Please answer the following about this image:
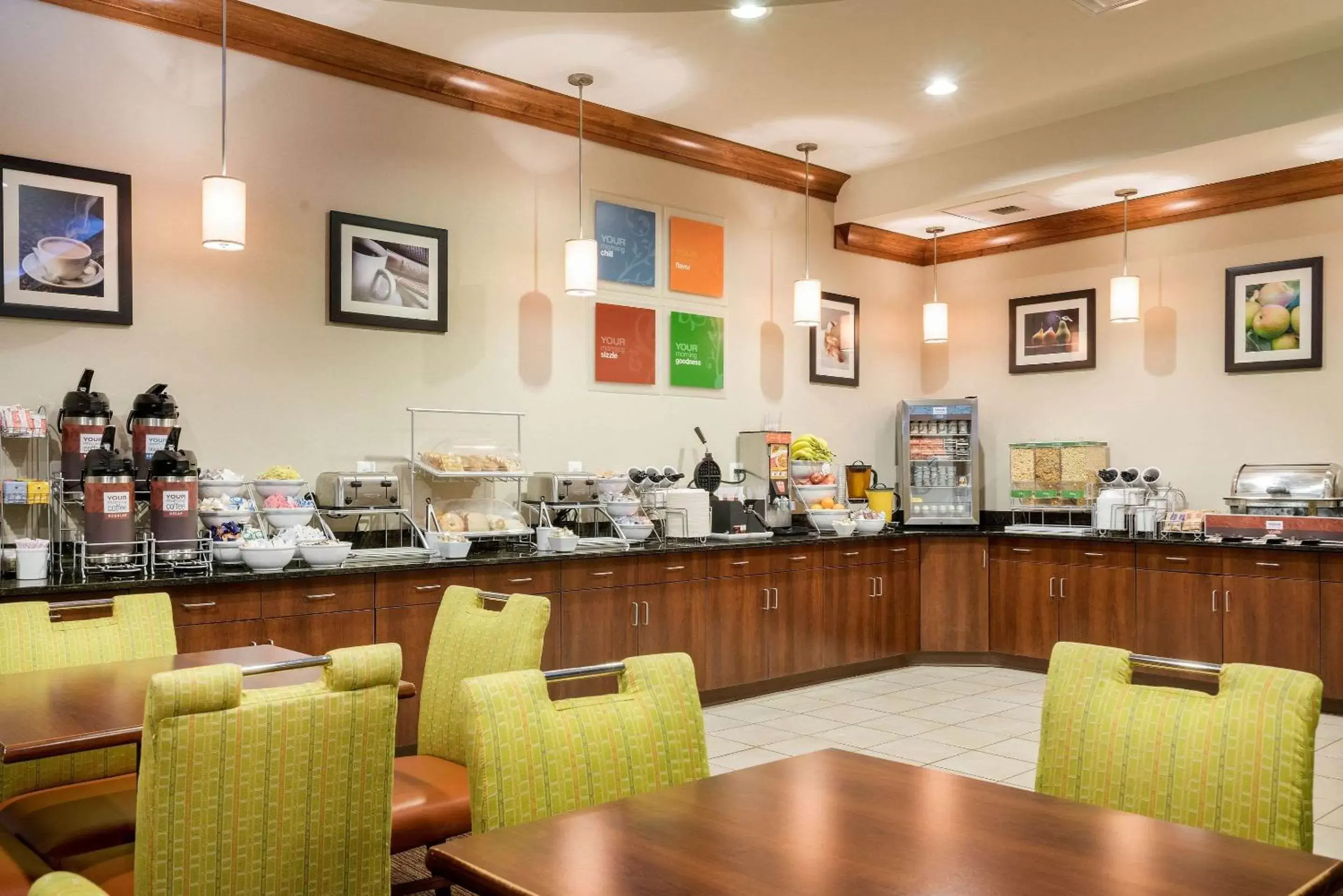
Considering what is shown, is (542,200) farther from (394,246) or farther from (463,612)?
(463,612)

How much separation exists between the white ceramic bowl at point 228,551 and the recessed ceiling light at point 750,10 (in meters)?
3.37

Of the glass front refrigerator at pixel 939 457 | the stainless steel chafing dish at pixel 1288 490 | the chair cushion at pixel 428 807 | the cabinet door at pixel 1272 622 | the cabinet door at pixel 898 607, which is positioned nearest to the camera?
the chair cushion at pixel 428 807

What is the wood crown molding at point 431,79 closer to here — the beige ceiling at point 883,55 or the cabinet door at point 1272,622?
the beige ceiling at point 883,55

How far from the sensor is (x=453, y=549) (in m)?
5.18

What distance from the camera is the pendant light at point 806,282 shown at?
23.4ft

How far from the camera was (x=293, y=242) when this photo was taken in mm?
5359

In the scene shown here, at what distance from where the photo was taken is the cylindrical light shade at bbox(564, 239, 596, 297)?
5.83 meters

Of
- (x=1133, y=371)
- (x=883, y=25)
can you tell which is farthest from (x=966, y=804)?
(x=1133, y=371)

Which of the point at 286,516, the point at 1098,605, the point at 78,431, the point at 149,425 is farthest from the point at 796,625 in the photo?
the point at 78,431

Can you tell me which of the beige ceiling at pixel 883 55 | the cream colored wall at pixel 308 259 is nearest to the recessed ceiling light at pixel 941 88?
the beige ceiling at pixel 883 55

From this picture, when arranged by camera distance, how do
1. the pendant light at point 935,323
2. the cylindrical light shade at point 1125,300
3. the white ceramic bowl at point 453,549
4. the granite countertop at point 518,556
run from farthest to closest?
the pendant light at point 935,323, the cylindrical light shade at point 1125,300, the white ceramic bowl at point 453,549, the granite countertop at point 518,556

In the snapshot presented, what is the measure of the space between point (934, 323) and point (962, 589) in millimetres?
2150

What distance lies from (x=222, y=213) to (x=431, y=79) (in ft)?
5.80

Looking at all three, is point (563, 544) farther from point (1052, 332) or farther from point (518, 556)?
point (1052, 332)
